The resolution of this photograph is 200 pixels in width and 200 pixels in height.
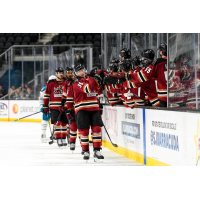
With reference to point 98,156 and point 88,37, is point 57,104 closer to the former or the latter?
point 98,156

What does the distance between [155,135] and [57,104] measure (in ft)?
8.48

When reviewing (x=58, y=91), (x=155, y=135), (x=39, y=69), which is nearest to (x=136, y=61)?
(x=155, y=135)

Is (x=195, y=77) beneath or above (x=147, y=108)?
above

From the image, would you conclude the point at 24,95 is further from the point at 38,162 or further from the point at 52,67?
the point at 38,162

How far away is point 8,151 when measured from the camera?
5707 mm

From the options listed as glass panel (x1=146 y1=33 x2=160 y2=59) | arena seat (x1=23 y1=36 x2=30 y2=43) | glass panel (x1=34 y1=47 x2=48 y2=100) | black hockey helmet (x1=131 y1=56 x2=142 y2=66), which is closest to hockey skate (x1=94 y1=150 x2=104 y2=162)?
black hockey helmet (x1=131 y1=56 x2=142 y2=66)

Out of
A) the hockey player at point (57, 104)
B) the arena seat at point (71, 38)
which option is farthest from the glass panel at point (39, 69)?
the hockey player at point (57, 104)

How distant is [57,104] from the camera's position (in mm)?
6164

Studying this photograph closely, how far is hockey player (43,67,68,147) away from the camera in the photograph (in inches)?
240

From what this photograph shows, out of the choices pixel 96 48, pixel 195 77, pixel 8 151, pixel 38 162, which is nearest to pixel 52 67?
pixel 96 48

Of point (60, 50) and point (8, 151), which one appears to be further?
point (60, 50)

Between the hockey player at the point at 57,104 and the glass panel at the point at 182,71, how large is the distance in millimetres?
2691

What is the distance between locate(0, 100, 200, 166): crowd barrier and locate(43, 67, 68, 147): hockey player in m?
0.76
